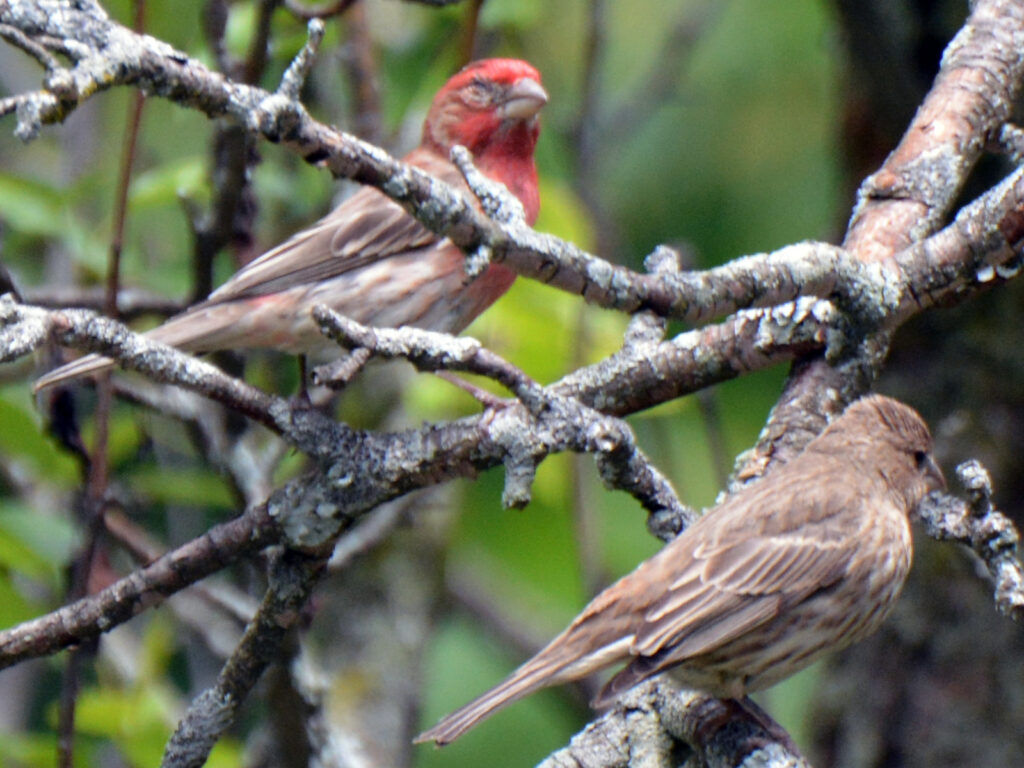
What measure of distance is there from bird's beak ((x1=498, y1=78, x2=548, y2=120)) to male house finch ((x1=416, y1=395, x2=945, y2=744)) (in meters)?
1.77

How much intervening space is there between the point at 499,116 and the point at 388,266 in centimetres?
83

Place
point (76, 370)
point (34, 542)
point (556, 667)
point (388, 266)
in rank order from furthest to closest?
1. point (388, 266)
2. point (34, 542)
3. point (76, 370)
4. point (556, 667)

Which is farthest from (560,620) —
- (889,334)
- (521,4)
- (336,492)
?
(336,492)

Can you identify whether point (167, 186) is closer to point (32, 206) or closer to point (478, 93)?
point (32, 206)

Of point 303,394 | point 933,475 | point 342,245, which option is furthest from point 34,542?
point 933,475

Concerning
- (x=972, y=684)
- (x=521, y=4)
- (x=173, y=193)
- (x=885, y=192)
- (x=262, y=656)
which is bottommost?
(x=972, y=684)

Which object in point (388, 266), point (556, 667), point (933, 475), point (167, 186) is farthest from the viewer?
point (388, 266)

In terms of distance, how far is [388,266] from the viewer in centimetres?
453

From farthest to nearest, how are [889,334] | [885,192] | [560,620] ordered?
1. [560,620]
2. [885,192]
3. [889,334]

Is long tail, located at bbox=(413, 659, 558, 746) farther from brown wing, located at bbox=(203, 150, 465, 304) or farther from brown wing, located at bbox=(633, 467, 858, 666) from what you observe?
brown wing, located at bbox=(203, 150, 465, 304)

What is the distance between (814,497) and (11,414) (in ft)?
7.21

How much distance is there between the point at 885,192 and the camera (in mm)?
4027

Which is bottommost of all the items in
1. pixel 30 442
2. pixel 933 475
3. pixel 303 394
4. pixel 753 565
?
pixel 753 565

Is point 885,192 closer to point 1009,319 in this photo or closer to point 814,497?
point 814,497
